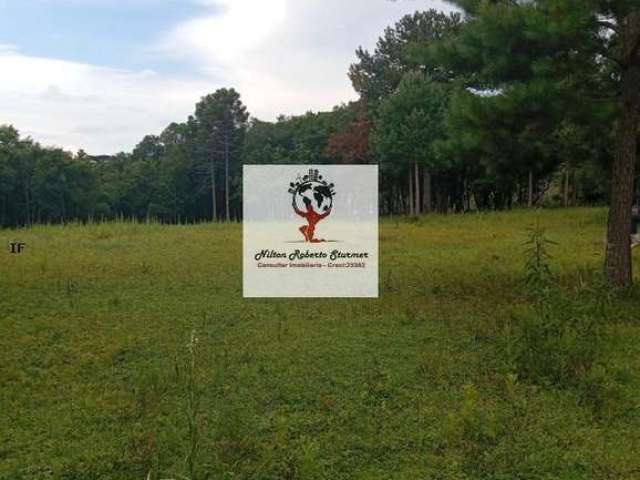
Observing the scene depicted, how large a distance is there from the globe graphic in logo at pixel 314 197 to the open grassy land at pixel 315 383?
9.15 ft

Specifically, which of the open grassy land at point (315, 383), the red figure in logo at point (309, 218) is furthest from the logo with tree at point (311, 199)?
the open grassy land at point (315, 383)

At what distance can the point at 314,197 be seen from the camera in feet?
31.8

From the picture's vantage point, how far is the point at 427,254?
10453mm

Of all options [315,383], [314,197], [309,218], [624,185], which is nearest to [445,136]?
[314,197]

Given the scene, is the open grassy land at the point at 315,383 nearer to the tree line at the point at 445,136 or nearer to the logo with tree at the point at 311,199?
the tree line at the point at 445,136

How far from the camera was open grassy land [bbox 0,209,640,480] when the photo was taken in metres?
2.77

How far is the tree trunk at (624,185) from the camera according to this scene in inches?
239

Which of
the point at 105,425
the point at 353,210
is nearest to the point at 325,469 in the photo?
the point at 105,425

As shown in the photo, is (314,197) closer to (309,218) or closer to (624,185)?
(309,218)

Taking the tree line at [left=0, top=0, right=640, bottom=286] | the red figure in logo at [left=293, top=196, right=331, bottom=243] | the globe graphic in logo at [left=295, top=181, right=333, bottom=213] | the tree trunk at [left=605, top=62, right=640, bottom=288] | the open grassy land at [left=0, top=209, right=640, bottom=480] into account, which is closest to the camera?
the open grassy land at [left=0, top=209, right=640, bottom=480]

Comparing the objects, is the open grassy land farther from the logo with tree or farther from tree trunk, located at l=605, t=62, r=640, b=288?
the logo with tree

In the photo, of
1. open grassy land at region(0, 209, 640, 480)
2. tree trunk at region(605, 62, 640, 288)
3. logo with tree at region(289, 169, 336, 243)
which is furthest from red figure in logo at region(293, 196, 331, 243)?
tree trunk at region(605, 62, 640, 288)

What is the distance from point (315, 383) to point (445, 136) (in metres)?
5.56

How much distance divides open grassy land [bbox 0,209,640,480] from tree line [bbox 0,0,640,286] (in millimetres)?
1808
